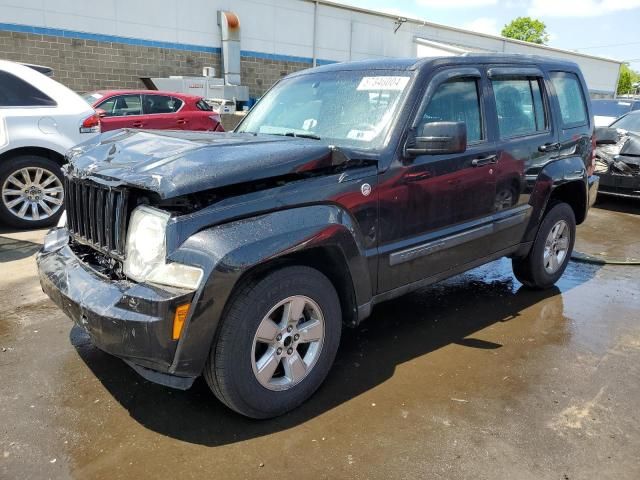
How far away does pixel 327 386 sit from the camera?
10.5 feet

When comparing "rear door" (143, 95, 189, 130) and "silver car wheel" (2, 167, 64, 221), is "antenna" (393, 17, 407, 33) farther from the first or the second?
"silver car wheel" (2, 167, 64, 221)

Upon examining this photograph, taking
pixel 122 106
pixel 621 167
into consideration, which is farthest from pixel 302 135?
pixel 122 106

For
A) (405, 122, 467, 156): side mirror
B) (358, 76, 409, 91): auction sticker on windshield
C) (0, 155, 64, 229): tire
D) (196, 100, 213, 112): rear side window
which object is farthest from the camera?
(196, 100, 213, 112): rear side window

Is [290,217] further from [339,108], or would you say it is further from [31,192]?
[31,192]

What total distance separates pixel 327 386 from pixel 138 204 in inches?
60.5

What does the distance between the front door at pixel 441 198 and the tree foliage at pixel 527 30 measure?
219 ft

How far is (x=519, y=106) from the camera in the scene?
4.26 metres

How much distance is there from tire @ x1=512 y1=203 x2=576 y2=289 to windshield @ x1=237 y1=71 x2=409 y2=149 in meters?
2.12

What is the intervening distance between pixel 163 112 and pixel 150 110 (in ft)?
0.88

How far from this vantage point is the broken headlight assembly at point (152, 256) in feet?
7.84

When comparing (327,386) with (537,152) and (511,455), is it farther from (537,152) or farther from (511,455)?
(537,152)

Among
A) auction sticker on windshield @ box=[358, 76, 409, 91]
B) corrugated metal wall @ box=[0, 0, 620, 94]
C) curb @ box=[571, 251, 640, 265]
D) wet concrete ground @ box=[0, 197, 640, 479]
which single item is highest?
corrugated metal wall @ box=[0, 0, 620, 94]

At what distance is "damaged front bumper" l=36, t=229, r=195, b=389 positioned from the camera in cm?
235

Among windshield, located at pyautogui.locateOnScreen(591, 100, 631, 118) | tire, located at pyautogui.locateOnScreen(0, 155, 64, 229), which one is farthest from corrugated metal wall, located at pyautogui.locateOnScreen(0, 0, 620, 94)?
windshield, located at pyautogui.locateOnScreen(591, 100, 631, 118)
